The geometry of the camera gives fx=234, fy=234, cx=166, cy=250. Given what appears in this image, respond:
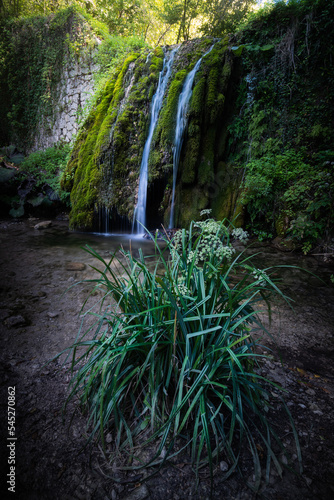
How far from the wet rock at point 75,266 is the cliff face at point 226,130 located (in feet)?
9.86

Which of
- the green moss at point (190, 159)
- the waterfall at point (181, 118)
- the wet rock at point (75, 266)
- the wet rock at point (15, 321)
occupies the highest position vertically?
the waterfall at point (181, 118)

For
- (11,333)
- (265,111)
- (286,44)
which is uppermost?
(286,44)

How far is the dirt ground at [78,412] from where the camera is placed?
3.47 feet

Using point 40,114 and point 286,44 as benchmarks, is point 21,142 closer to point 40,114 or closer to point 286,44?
point 40,114

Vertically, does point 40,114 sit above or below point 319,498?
above

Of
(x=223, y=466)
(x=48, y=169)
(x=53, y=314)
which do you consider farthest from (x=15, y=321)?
(x=48, y=169)

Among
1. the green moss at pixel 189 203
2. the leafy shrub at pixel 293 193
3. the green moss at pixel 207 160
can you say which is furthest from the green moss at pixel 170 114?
the leafy shrub at pixel 293 193

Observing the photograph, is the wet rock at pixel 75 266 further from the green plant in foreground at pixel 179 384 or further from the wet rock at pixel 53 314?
the green plant in foreground at pixel 179 384

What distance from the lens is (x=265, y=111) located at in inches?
260

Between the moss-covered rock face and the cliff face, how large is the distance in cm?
3

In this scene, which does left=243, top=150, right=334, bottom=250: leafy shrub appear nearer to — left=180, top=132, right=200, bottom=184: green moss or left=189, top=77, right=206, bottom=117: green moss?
left=180, top=132, right=200, bottom=184: green moss

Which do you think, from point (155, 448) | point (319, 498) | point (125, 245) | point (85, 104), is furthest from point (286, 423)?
point (85, 104)

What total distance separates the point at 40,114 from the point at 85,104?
3.74 meters

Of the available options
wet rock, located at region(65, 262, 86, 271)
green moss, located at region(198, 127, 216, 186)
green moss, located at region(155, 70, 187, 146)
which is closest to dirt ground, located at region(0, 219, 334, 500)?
wet rock, located at region(65, 262, 86, 271)
